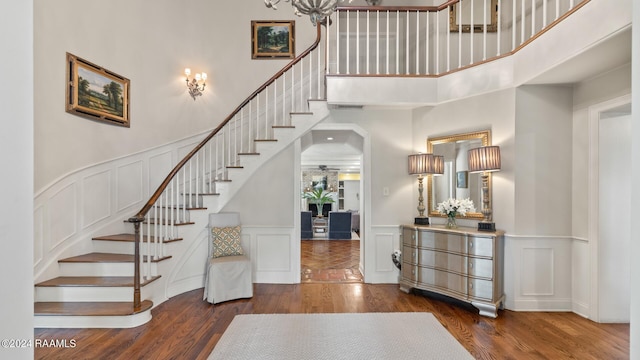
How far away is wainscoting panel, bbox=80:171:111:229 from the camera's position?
11.6ft

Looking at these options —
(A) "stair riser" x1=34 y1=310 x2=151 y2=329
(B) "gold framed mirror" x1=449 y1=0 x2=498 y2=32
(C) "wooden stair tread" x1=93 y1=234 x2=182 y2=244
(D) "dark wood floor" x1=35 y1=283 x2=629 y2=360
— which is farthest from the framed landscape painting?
(B) "gold framed mirror" x1=449 y1=0 x2=498 y2=32

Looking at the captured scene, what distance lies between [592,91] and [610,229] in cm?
148

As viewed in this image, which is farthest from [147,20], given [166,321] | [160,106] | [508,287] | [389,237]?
[508,287]

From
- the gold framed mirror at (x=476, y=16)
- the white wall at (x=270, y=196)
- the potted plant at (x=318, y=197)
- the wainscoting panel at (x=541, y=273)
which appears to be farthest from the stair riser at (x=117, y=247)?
the potted plant at (x=318, y=197)

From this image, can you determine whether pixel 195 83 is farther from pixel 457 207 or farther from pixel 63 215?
pixel 457 207

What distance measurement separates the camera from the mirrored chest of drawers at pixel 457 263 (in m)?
3.25

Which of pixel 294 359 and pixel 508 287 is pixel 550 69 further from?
pixel 294 359

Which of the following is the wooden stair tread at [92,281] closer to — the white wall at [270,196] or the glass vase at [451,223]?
the white wall at [270,196]

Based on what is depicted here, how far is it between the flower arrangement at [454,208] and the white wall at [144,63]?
3.71 meters

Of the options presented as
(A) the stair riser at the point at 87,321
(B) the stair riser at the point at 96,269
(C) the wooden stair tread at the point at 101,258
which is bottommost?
(A) the stair riser at the point at 87,321

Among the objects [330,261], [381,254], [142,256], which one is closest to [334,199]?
[330,261]

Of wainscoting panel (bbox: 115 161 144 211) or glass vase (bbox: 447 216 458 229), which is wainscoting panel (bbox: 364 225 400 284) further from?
wainscoting panel (bbox: 115 161 144 211)

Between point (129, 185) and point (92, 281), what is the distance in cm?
147

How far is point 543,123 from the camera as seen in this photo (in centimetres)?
338
